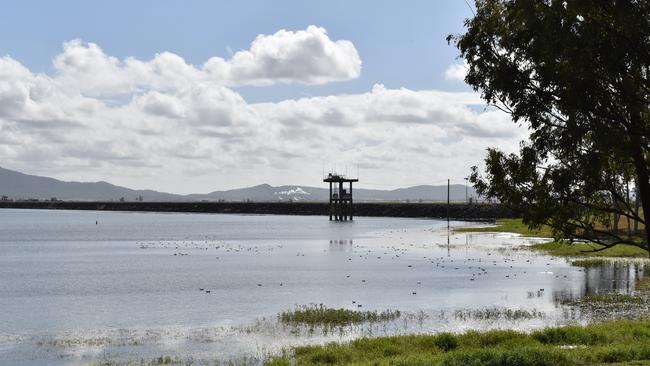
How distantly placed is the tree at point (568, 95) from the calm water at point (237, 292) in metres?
8.06

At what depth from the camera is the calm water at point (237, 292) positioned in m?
28.0

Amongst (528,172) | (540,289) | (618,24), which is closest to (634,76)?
(618,24)

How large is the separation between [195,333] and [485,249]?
52483mm

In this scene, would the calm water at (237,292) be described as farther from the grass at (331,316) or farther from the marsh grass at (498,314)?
the grass at (331,316)

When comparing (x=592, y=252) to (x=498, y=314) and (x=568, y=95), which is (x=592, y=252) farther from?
(x=568, y=95)

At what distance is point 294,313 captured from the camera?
33.8 meters

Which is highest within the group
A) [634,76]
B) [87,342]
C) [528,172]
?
[634,76]

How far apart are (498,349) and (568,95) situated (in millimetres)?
7333

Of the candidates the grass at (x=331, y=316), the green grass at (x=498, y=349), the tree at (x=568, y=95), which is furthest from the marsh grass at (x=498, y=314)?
the tree at (x=568, y=95)

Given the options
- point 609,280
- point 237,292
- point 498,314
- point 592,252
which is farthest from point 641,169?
point 592,252

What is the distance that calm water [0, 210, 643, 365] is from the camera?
28.0 meters

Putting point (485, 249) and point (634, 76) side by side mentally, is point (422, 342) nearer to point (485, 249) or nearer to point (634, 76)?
point (634, 76)

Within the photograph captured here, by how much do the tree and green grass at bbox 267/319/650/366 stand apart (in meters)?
3.15

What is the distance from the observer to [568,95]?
2042 cm
